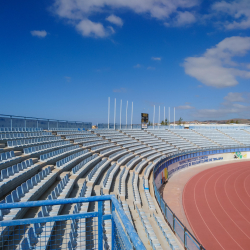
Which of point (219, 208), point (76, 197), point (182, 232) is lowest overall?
point (219, 208)

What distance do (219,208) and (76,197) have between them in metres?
14.8

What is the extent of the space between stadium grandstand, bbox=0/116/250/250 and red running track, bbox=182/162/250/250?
1.01 m

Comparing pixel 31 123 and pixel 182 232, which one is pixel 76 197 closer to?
pixel 182 232

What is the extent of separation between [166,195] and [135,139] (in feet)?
42.8

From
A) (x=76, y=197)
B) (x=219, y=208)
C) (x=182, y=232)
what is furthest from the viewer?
(x=219, y=208)

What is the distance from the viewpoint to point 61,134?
19.2 meters

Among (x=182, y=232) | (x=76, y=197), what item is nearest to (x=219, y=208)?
(x=182, y=232)

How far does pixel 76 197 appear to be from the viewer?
12.3 ft

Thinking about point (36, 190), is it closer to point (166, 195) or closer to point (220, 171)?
point (166, 195)

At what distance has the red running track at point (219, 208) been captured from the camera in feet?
35.9

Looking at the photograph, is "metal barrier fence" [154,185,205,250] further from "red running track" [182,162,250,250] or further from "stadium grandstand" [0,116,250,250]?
"red running track" [182,162,250,250]

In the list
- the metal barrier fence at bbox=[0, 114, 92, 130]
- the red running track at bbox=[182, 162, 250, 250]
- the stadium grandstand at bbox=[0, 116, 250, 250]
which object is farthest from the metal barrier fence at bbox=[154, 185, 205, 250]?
the metal barrier fence at bbox=[0, 114, 92, 130]

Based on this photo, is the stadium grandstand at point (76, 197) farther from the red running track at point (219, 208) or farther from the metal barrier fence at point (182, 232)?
the red running track at point (219, 208)

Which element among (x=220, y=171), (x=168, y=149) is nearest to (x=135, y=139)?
(x=168, y=149)
